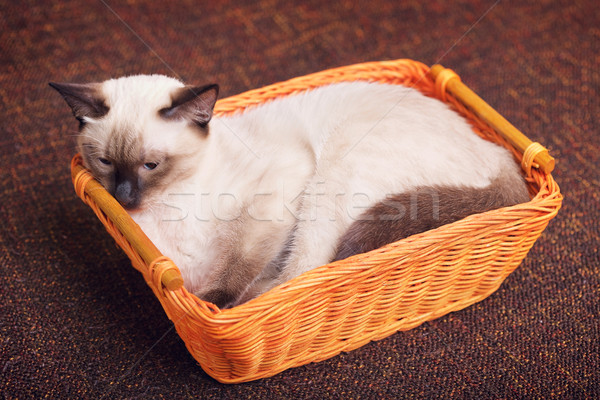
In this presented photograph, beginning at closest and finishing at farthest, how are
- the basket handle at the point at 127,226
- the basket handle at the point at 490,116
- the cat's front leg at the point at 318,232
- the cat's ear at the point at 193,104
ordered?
the basket handle at the point at 127,226
the cat's ear at the point at 193,104
the cat's front leg at the point at 318,232
the basket handle at the point at 490,116

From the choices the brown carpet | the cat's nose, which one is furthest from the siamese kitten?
the brown carpet

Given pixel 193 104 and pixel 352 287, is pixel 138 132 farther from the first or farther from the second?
pixel 352 287

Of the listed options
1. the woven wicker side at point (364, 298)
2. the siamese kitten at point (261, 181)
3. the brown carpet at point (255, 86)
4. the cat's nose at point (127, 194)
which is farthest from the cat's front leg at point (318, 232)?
the cat's nose at point (127, 194)

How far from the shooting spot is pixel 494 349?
5.18 feet

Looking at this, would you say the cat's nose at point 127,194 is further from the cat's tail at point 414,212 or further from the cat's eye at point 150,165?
the cat's tail at point 414,212

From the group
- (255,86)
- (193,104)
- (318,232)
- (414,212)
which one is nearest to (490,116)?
(414,212)

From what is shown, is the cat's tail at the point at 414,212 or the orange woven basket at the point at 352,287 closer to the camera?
the orange woven basket at the point at 352,287

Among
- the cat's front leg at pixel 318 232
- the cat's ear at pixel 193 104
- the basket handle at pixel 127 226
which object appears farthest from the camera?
the cat's front leg at pixel 318 232

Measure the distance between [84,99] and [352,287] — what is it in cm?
79

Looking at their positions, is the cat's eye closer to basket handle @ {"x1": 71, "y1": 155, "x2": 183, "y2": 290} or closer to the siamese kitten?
the siamese kitten

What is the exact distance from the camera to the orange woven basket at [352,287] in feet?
4.00

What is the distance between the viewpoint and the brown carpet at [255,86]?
1.50 m

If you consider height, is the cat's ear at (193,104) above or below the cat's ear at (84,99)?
above

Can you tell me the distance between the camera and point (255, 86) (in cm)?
253
